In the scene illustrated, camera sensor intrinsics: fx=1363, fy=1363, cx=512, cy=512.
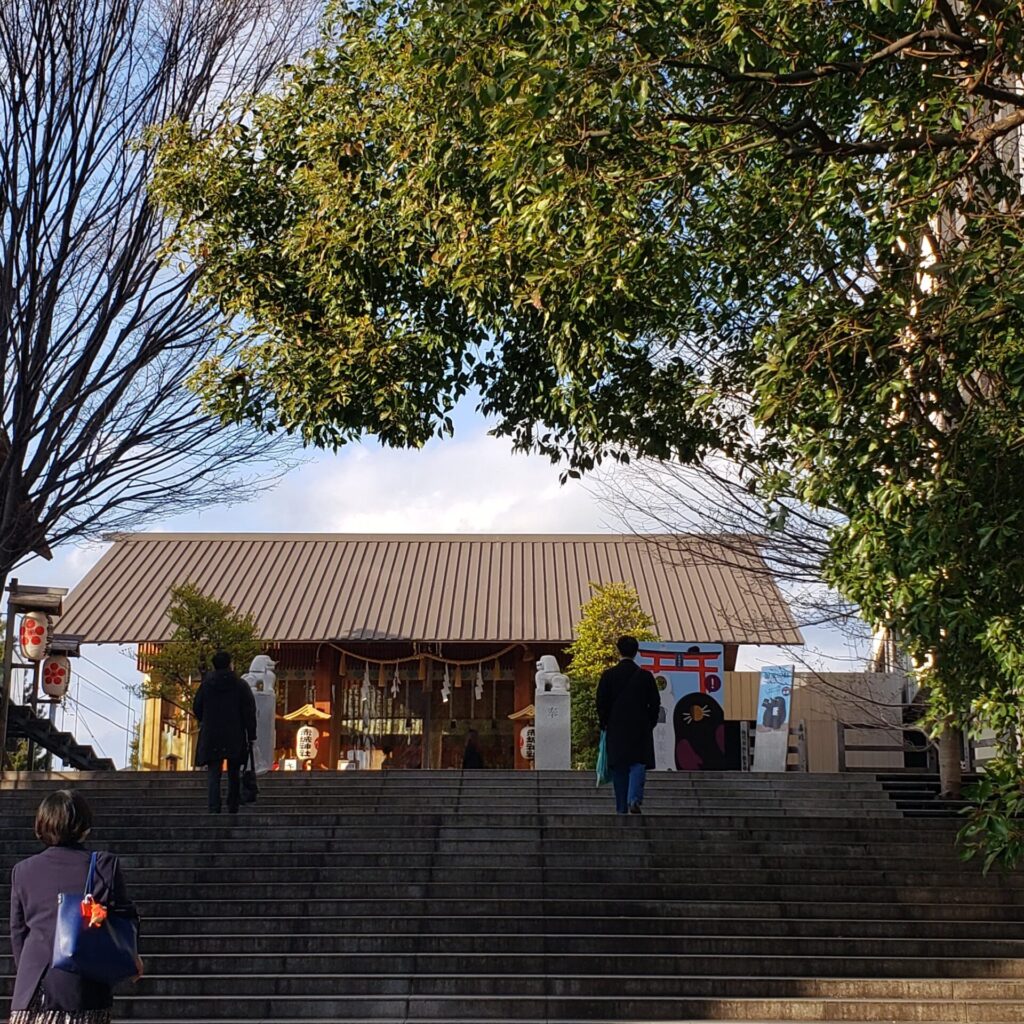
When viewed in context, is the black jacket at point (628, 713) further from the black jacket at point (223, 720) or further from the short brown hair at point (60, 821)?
the short brown hair at point (60, 821)

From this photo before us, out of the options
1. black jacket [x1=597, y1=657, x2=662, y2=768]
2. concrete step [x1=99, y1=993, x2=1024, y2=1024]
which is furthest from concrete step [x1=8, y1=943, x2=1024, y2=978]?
black jacket [x1=597, y1=657, x2=662, y2=768]

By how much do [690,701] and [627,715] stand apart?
898 centimetres

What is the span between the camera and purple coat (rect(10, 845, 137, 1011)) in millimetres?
4734

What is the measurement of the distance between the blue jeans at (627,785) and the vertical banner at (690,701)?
733 centimetres

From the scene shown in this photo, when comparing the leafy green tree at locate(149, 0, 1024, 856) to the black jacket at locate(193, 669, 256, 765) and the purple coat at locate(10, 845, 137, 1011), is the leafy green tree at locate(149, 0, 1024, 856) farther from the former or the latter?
the purple coat at locate(10, 845, 137, 1011)

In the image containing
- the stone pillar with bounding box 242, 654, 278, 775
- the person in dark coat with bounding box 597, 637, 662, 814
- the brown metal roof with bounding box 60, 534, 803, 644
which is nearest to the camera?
the person in dark coat with bounding box 597, 637, 662, 814

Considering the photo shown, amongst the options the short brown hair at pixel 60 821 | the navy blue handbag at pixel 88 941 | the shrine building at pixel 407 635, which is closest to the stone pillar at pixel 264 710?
the shrine building at pixel 407 635

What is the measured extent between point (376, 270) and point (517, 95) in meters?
4.08

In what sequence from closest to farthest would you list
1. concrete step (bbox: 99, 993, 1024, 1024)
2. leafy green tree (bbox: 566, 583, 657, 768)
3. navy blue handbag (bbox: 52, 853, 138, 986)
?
navy blue handbag (bbox: 52, 853, 138, 986), concrete step (bbox: 99, 993, 1024, 1024), leafy green tree (bbox: 566, 583, 657, 768)

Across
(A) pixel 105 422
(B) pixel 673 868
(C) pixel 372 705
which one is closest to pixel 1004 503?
(B) pixel 673 868

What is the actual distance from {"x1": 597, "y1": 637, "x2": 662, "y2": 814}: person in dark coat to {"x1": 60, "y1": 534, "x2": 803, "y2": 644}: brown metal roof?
14405 millimetres

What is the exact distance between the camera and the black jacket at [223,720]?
13.2 meters

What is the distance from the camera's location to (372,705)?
1144 inches

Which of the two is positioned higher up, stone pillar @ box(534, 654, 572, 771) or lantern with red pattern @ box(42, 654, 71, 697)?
lantern with red pattern @ box(42, 654, 71, 697)
